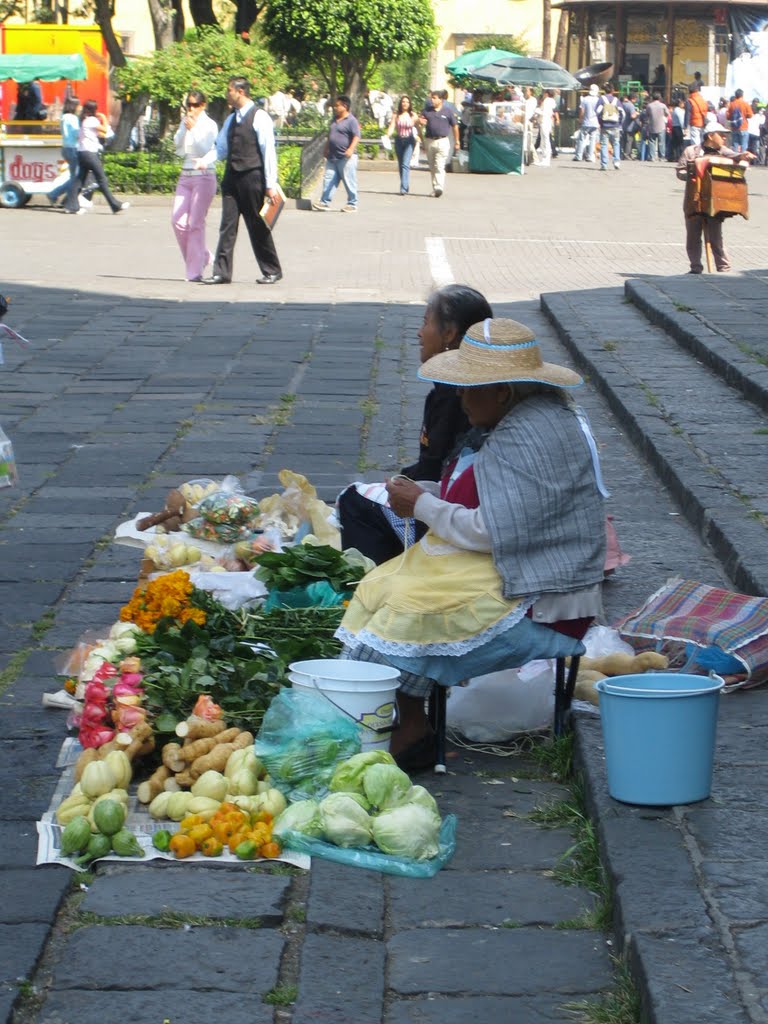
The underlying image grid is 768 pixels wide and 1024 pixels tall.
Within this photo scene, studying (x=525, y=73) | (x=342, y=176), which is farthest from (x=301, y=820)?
(x=525, y=73)

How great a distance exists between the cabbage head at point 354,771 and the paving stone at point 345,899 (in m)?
0.21

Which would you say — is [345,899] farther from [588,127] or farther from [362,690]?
[588,127]

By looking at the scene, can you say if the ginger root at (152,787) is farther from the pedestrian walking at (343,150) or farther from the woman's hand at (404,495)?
the pedestrian walking at (343,150)

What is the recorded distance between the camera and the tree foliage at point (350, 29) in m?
30.4

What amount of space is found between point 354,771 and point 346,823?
0.55 ft

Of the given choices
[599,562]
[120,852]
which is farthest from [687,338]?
[120,852]

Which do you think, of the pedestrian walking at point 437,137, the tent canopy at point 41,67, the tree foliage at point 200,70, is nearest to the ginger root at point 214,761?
the pedestrian walking at point 437,137

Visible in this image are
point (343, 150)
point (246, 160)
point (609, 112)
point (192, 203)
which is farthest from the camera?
point (609, 112)

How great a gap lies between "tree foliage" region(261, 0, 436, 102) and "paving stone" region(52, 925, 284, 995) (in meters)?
29.0

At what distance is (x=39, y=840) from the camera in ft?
12.0

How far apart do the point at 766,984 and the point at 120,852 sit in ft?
5.04

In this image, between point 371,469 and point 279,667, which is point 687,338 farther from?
point 279,667

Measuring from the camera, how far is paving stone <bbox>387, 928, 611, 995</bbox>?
9.93ft

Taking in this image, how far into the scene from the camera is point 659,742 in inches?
139
